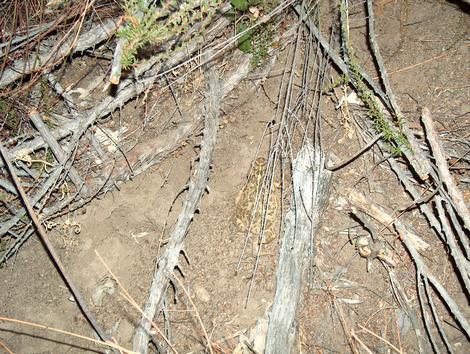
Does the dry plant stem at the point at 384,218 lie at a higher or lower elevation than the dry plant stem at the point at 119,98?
lower

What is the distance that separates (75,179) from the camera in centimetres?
340

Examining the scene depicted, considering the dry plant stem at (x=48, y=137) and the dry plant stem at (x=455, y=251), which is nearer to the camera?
the dry plant stem at (x=455, y=251)

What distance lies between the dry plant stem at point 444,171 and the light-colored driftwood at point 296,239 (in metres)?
0.79

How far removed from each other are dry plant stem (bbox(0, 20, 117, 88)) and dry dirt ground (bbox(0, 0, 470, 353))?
132 centimetres

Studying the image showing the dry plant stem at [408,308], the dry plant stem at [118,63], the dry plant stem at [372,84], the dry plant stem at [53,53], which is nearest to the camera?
the dry plant stem at [118,63]

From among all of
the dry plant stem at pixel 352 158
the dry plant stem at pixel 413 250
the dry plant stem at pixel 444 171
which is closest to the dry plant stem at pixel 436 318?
the dry plant stem at pixel 413 250

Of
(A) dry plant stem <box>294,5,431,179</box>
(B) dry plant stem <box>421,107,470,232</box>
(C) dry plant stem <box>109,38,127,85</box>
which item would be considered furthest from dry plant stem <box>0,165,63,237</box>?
(B) dry plant stem <box>421,107,470,232</box>

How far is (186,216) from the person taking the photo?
9.91ft

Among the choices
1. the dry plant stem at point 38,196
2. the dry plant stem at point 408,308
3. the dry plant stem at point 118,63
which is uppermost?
the dry plant stem at point 118,63

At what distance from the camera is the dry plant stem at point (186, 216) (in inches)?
109

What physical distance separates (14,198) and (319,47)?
312cm

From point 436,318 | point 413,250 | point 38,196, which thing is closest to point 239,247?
point 413,250

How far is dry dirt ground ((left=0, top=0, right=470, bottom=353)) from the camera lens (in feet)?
9.48

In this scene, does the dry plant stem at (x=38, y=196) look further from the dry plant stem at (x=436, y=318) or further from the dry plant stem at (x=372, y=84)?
the dry plant stem at (x=436, y=318)
